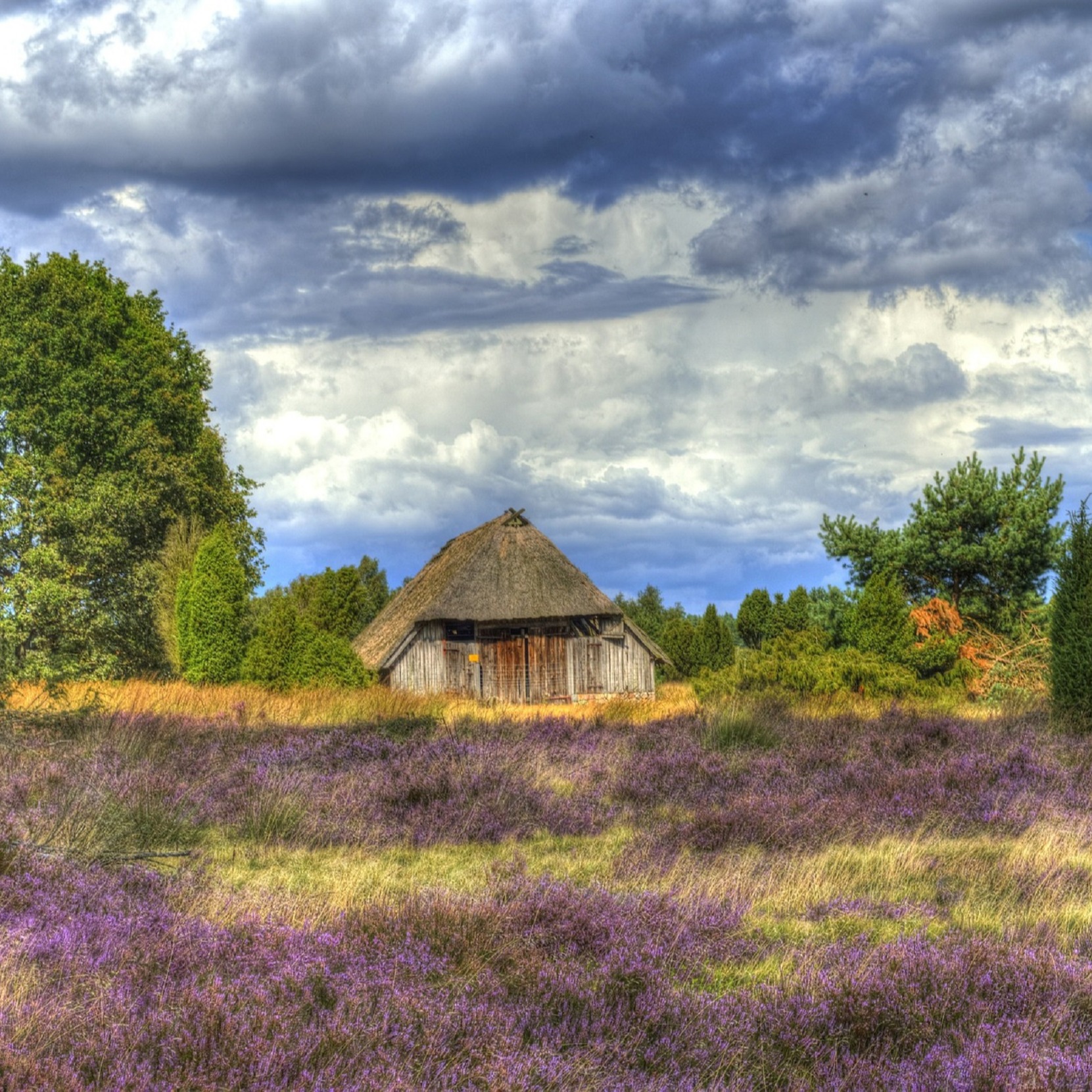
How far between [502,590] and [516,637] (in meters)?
1.52

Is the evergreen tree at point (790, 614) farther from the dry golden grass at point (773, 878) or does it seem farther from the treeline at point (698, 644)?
the dry golden grass at point (773, 878)

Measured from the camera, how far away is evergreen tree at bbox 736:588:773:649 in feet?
160

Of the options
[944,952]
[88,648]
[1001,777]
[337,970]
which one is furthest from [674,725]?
[88,648]

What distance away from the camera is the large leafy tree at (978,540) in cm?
2689

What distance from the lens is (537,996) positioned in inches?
202

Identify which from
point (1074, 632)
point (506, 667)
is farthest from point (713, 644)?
point (1074, 632)

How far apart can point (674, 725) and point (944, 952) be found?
10.2 m

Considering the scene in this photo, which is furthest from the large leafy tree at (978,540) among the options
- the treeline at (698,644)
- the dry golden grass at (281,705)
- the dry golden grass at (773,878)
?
the dry golden grass at (773,878)

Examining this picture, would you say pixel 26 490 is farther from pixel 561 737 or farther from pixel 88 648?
pixel 561 737

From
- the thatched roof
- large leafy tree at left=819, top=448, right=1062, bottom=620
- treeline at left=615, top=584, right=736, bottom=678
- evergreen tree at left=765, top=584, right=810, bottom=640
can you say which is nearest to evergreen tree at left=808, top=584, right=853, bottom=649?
large leafy tree at left=819, top=448, right=1062, bottom=620

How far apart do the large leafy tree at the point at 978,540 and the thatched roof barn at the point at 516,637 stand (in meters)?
8.69

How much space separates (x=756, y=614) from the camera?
49344 millimetres

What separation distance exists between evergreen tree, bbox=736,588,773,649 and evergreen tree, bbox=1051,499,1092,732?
29.8 metres

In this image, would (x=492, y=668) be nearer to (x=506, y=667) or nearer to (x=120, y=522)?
(x=506, y=667)
